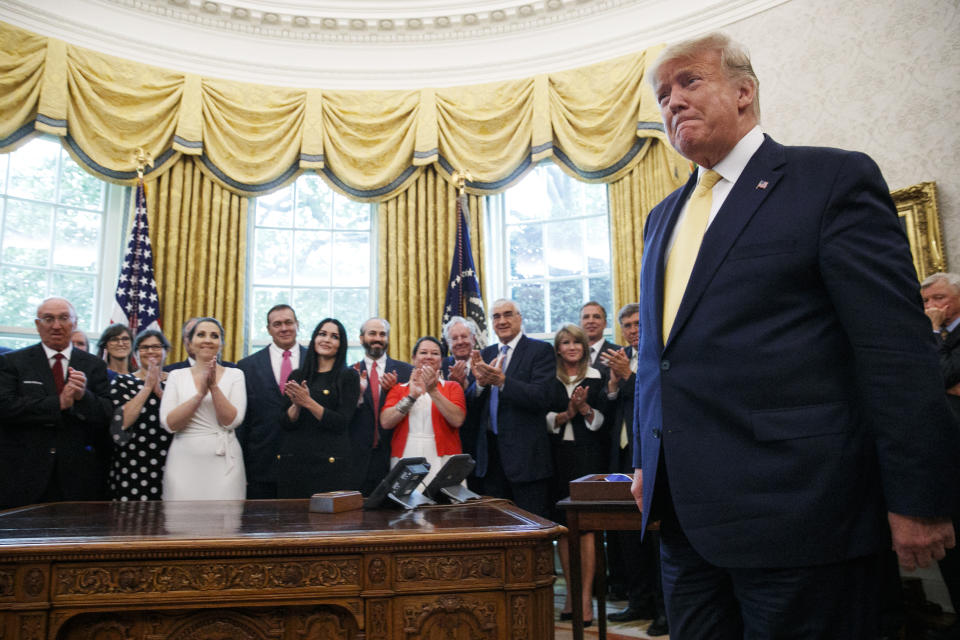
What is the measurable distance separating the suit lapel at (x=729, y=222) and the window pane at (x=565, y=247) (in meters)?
5.14

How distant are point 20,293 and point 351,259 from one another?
9.02 ft

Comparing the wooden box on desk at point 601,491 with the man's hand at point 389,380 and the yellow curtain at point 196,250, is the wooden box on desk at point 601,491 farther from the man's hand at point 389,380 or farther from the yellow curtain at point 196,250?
the yellow curtain at point 196,250

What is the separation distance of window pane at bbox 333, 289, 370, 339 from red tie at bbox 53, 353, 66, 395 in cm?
308

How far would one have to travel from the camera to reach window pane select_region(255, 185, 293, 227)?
6.74 meters

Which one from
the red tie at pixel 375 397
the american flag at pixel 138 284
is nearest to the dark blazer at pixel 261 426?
the red tie at pixel 375 397

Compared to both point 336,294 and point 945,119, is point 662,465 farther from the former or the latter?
point 336,294

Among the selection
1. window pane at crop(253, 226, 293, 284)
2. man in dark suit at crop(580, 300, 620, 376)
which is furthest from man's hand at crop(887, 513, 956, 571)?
window pane at crop(253, 226, 293, 284)

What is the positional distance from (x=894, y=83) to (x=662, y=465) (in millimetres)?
4769

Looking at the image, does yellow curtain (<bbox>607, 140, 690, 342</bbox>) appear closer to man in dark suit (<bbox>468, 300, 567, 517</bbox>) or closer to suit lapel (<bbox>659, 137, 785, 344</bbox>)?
man in dark suit (<bbox>468, 300, 567, 517</bbox>)

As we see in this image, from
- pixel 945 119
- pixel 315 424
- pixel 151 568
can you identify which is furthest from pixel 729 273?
pixel 945 119

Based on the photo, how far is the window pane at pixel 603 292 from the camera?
20.6 ft

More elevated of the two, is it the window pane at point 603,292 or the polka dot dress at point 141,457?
the window pane at point 603,292

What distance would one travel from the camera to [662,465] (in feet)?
4.58

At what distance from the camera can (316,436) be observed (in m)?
3.49
